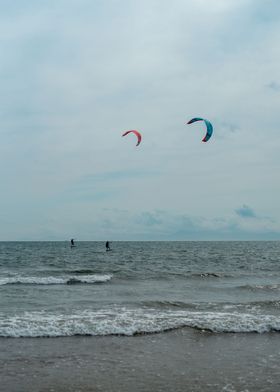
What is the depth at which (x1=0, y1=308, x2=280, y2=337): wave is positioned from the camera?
515 inches

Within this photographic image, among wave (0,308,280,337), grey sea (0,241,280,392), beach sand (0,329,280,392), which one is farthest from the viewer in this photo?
wave (0,308,280,337)

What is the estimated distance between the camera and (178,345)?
11.9 metres

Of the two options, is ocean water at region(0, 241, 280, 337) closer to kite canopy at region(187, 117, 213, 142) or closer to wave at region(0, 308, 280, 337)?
wave at region(0, 308, 280, 337)

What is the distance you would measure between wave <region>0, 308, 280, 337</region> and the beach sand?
1.51 ft

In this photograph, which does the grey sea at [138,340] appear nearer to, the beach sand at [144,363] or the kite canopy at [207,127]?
the beach sand at [144,363]

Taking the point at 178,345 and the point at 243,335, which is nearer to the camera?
the point at 178,345

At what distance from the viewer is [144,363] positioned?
10195mm

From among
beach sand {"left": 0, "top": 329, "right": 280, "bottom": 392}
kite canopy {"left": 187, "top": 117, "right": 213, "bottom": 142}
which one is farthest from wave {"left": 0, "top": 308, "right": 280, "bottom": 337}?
kite canopy {"left": 187, "top": 117, "right": 213, "bottom": 142}

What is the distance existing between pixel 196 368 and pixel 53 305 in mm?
8596

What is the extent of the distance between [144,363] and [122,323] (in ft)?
12.2

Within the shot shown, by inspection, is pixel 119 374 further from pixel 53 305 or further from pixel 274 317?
pixel 53 305

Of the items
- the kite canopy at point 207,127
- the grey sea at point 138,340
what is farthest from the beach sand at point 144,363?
the kite canopy at point 207,127

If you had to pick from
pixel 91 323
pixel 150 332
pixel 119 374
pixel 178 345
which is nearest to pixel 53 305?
pixel 91 323

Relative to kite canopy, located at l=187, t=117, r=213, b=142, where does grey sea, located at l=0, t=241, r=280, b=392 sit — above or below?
below
